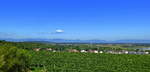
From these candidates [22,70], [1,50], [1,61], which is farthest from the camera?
[22,70]

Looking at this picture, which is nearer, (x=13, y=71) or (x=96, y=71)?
(x=13, y=71)

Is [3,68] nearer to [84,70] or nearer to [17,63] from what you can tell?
[17,63]

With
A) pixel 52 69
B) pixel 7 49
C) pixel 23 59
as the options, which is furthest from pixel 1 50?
pixel 52 69

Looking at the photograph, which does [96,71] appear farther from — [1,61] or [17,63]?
[1,61]

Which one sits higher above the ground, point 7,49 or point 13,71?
point 7,49

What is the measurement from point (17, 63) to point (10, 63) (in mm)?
683

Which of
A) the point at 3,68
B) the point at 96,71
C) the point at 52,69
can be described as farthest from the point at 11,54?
the point at 96,71

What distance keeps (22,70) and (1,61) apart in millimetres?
2688

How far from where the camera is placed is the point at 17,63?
47.0 ft

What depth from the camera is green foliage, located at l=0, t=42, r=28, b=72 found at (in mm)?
13062

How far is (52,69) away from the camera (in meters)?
19.6

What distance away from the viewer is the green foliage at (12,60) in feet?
42.9

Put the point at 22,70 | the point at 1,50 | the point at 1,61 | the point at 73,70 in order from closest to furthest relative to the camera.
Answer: the point at 1,61 < the point at 1,50 < the point at 22,70 < the point at 73,70

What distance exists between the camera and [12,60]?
14.0m
